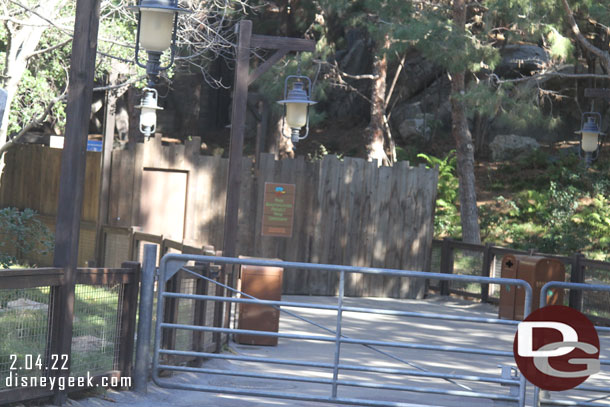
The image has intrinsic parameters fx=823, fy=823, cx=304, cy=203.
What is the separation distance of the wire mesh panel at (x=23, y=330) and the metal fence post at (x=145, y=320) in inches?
42.0

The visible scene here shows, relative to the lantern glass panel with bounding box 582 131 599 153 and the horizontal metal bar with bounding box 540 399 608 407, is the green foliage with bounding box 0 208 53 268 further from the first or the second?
the lantern glass panel with bounding box 582 131 599 153

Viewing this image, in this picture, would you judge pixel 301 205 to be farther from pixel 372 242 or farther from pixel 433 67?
pixel 433 67

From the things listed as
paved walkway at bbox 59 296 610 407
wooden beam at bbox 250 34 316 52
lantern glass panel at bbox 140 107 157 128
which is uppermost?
wooden beam at bbox 250 34 316 52

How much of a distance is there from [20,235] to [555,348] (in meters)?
10.2

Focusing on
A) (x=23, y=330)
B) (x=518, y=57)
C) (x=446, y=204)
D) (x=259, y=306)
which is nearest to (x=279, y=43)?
(x=259, y=306)

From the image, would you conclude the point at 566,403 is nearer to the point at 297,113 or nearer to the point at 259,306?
the point at 259,306

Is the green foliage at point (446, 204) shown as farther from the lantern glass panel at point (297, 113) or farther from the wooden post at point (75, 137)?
the wooden post at point (75, 137)

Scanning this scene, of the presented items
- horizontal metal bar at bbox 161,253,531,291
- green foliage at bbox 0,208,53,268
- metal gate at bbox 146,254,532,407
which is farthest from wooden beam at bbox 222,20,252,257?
green foliage at bbox 0,208,53,268

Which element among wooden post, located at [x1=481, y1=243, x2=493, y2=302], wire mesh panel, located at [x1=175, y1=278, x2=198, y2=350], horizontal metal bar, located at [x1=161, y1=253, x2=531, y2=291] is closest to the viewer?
horizontal metal bar, located at [x1=161, y1=253, x2=531, y2=291]

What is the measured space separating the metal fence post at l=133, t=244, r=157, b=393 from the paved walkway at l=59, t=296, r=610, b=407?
0.16 metres

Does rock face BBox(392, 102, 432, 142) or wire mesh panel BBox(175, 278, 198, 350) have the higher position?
rock face BBox(392, 102, 432, 142)

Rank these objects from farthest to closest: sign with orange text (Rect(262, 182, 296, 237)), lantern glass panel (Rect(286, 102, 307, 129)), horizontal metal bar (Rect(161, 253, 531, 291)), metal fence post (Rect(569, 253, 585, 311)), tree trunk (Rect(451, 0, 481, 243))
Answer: tree trunk (Rect(451, 0, 481, 243)) < sign with orange text (Rect(262, 182, 296, 237)) < metal fence post (Rect(569, 253, 585, 311)) < lantern glass panel (Rect(286, 102, 307, 129)) < horizontal metal bar (Rect(161, 253, 531, 291))

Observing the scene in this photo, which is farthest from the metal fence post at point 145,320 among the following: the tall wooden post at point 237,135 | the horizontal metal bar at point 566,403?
the horizontal metal bar at point 566,403

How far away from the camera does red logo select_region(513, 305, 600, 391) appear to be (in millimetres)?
6898
